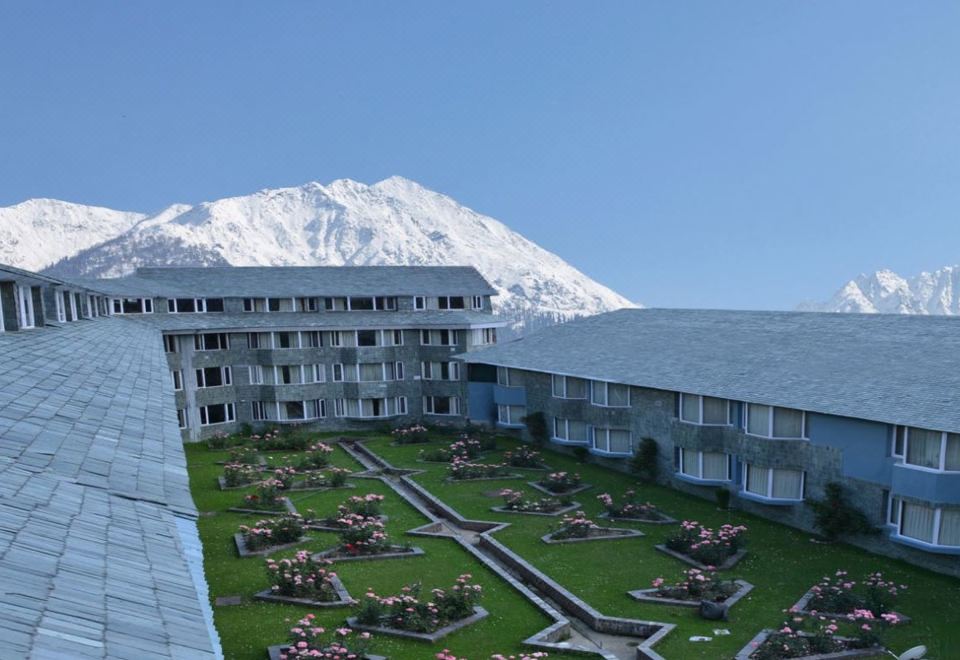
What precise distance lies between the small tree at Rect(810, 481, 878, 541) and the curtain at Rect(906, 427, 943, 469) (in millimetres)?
3306

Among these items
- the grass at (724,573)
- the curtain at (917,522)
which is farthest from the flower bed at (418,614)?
the curtain at (917,522)

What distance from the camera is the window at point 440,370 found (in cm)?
5675

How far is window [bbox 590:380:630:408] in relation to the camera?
40.2 m

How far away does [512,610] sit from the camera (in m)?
22.1

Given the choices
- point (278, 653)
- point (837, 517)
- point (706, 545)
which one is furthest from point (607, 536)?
point (278, 653)

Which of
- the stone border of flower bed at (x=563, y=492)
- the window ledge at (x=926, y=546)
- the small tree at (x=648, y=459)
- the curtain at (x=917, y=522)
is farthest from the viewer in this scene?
the small tree at (x=648, y=459)

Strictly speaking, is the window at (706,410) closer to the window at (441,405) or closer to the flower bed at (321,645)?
the flower bed at (321,645)

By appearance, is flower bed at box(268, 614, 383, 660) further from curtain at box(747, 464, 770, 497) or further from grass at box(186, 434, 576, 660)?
curtain at box(747, 464, 770, 497)

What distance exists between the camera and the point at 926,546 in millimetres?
24531

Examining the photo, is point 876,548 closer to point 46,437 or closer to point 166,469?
point 166,469

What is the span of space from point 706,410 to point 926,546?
11460 mm

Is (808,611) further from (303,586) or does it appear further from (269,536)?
(269,536)

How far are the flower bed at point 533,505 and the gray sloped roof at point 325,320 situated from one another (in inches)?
896

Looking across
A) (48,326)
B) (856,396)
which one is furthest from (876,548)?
(48,326)
